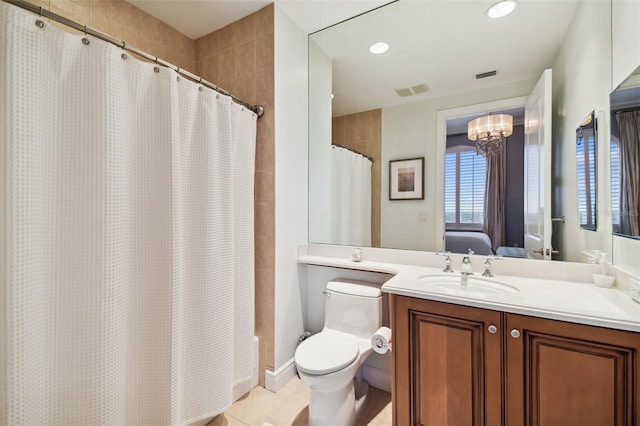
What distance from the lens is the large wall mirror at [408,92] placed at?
1529 millimetres

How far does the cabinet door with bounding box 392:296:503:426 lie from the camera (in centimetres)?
108

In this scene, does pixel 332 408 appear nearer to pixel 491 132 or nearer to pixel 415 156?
pixel 415 156

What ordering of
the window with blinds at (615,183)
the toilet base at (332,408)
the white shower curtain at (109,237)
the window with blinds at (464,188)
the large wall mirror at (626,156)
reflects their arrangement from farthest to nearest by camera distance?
the window with blinds at (464,188)
the toilet base at (332,408)
the window with blinds at (615,183)
the large wall mirror at (626,156)
the white shower curtain at (109,237)

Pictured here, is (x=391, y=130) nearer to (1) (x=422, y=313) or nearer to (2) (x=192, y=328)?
(1) (x=422, y=313)

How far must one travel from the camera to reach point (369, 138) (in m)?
2.02

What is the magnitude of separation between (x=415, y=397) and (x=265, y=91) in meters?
A: 1.94

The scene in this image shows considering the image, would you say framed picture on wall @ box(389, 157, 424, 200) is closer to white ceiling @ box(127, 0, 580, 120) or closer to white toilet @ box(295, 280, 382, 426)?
white ceiling @ box(127, 0, 580, 120)

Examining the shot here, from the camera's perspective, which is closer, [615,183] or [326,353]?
[615,183]

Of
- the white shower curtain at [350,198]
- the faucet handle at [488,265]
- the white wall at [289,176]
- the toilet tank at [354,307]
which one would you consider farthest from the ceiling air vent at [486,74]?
the toilet tank at [354,307]

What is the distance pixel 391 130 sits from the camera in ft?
6.29

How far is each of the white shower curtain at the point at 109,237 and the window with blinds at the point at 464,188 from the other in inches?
53.0

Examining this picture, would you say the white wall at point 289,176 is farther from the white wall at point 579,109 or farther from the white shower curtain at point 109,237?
the white wall at point 579,109

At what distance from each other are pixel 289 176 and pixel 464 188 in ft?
3.76

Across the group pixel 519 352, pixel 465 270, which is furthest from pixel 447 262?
pixel 519 352
